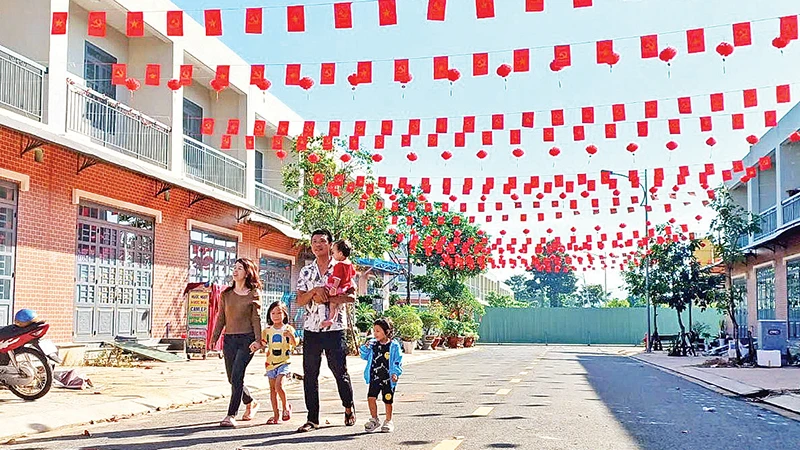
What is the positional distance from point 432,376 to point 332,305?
1013 cm

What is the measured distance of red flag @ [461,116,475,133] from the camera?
1719 cm

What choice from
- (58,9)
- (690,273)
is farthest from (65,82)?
(690,273)

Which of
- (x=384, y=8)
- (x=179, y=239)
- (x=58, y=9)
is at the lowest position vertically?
(x=179, y=239)

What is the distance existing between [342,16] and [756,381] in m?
11.1

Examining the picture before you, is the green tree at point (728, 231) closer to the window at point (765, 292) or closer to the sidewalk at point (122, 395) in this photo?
the window at point (765, 292)

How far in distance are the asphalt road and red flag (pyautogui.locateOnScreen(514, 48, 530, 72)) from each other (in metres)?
4.62

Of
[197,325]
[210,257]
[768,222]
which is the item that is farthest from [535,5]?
[768,222]

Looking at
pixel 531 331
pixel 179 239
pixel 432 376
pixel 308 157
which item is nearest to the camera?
pixel 432 376

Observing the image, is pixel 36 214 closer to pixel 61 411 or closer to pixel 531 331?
pixel 61 411

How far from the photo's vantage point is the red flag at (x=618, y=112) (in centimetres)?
1571

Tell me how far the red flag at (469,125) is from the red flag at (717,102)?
4.31 meters

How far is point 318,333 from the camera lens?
27.6 feet

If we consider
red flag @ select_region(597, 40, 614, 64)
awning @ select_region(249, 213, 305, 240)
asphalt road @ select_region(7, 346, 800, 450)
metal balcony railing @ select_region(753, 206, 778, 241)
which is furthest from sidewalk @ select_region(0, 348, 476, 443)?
metal balcony railing @ select_region(753, 206, 778, 241)

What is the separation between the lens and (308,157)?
24312 mm
